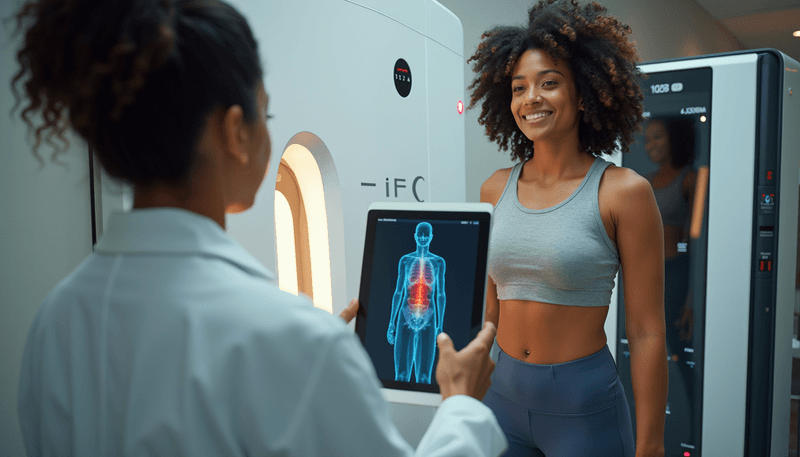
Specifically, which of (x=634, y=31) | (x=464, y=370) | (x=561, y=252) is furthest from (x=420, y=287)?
(x=634, y=31)

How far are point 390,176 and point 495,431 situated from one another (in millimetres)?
795

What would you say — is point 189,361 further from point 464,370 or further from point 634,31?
point 634,31

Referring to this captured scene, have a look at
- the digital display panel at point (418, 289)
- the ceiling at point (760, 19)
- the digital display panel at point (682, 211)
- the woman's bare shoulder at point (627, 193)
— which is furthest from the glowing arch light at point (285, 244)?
the ceiling at point (760, 19)

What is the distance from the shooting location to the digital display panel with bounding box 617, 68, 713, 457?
2129 mm

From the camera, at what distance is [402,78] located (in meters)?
1.37

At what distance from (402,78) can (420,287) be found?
2.05 feet

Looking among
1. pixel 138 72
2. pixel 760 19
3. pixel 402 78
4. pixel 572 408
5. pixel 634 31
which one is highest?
pixel 760 19

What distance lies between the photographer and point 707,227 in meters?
2.13

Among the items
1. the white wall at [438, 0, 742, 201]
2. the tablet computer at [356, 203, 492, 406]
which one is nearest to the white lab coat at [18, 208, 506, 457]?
the tablet computer at [356, 203, 492, 406]

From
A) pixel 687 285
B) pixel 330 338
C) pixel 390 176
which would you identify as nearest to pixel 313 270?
pixel 390 176

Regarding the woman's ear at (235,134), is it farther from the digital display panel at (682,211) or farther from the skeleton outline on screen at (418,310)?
the digital display panel at (682,211)

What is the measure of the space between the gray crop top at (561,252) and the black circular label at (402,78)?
16.0 inches

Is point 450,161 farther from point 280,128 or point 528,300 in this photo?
point 280,128

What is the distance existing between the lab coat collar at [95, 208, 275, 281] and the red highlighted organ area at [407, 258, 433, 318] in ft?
1.50
